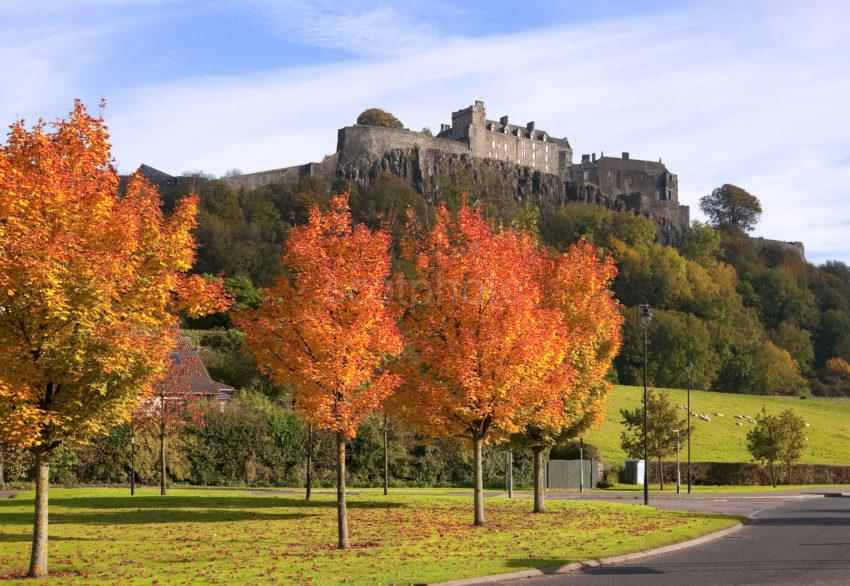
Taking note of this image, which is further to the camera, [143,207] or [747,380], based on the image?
[747,380]

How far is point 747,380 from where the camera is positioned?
390 ft

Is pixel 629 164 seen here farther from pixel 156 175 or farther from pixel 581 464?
pixel 581 464

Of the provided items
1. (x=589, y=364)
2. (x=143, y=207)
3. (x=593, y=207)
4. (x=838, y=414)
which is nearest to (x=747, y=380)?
(x=838, y=414)

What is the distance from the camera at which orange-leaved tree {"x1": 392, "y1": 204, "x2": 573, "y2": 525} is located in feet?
92.6

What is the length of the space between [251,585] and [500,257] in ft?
50.2

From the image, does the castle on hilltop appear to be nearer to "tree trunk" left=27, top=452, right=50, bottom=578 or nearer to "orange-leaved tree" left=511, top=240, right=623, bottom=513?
"orange-leaved tree" left=511, top=240, right=623, bottom=513

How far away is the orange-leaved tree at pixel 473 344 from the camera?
2822 centimetres

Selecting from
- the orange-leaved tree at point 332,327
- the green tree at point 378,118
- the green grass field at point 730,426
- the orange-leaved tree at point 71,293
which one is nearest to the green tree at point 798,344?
the green grass field at point 730,426

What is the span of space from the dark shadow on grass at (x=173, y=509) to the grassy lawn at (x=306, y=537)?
0.04 m

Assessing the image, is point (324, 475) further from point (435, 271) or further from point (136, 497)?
point (435, 271)

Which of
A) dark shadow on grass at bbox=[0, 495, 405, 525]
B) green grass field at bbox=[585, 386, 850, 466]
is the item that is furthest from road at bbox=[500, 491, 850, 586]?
green grass field at bbox=[585, 386, 850, 466]

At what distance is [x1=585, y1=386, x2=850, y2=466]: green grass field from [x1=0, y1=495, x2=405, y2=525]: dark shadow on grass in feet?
105

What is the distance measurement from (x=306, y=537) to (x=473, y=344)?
25.0 ft

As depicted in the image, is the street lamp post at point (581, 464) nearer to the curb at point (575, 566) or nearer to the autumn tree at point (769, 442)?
the autumn tree at point (769, 442)
